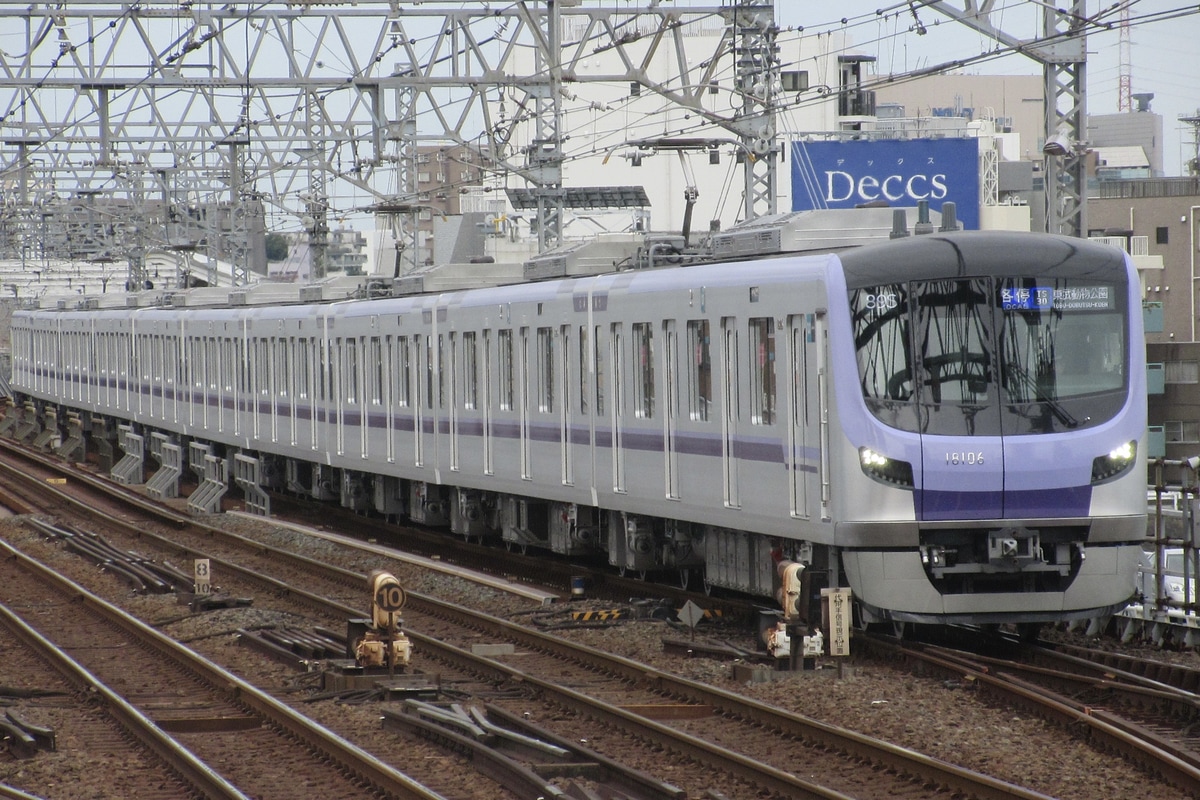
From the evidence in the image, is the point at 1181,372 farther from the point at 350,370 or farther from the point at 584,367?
→ the point at 584,367

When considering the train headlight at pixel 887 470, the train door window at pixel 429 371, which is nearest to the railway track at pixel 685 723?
the train headlight at pixel 887 470

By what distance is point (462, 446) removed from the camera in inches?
783

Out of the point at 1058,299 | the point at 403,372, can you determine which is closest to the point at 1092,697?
the point at 1058,299

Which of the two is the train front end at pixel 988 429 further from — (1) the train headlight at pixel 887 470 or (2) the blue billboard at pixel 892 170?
(2) the blue billboard at pixel 892 170

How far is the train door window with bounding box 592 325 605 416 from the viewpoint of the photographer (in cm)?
1589

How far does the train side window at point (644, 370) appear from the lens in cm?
1489

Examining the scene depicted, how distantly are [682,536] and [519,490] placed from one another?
11.2ft

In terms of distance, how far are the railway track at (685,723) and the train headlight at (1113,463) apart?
2.81m

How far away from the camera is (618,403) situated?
1552cm

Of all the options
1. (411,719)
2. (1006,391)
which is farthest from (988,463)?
(411,719)

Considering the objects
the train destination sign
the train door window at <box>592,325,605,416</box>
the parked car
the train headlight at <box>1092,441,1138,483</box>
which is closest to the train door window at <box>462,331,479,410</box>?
the train door window at <box>592,325,605,416</box>

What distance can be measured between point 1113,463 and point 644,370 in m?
4.46

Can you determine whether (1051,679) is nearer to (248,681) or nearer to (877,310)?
(877,310)

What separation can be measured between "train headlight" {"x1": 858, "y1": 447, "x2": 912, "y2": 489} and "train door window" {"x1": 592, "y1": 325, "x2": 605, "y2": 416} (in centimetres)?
466
